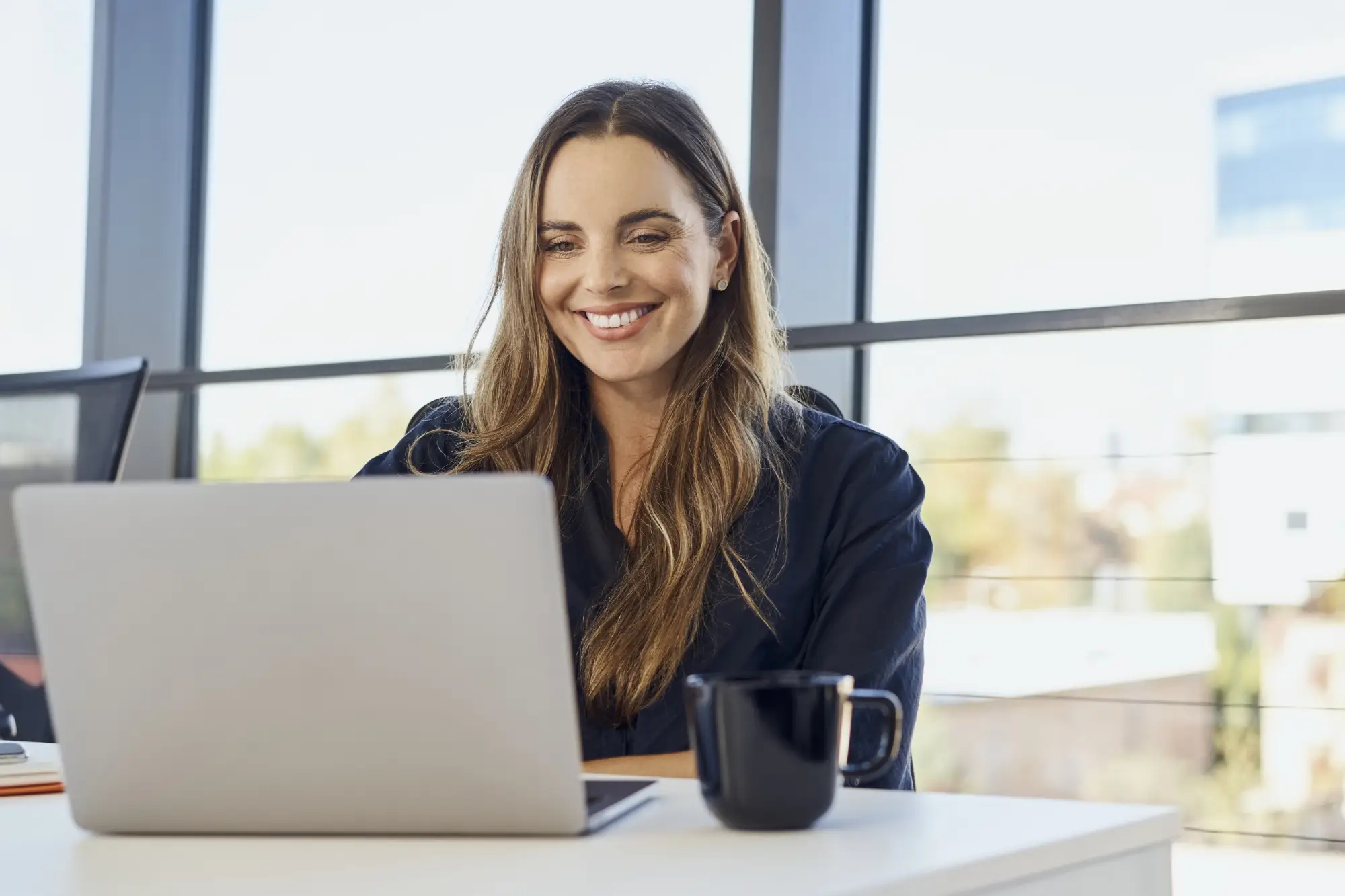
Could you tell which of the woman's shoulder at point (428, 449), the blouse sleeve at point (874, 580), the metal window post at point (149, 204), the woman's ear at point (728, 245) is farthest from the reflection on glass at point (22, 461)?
the metal window post at point (149, 204)

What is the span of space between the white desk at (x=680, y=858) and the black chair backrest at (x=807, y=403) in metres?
0.93

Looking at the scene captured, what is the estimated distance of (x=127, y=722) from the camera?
0.83 meters

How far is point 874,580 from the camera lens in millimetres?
1521

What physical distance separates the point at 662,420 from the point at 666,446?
0.16 feet

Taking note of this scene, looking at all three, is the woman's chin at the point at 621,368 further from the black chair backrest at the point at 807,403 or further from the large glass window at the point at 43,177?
the large glass window at the point at 43,177

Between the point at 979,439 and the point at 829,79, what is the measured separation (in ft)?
2.41

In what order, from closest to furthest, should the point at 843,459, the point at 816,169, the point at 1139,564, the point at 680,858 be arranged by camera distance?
the point at 680,858, the point at 843,459, the point at 1139,564, the point at 816,169

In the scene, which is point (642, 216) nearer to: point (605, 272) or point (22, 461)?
point (605, 272)

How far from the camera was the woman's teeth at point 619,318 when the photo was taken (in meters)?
1.71

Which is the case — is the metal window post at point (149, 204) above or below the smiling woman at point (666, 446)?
above

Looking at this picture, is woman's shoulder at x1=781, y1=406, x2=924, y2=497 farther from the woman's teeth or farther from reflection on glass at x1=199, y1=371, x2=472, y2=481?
reflection on glass at x1=199, y1=371, x2=472, y2=481

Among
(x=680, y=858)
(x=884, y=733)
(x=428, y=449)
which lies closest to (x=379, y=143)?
(x=428, y=449)

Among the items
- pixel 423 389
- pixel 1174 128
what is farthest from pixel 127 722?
pixel 423 389

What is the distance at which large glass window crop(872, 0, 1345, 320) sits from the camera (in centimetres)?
246
